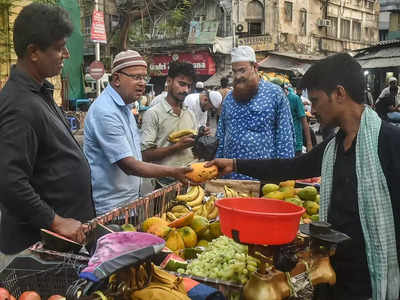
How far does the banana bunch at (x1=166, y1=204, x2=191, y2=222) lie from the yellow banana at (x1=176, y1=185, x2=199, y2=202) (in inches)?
5.2

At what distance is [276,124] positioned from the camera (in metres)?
4.03

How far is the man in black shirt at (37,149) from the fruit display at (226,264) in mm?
642

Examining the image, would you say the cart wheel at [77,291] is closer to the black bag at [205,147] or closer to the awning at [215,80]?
the black bag at [205,147]

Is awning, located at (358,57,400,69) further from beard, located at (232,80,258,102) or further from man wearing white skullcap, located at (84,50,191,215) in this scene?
man wearing white skullcap, located at (84,50,191,215)

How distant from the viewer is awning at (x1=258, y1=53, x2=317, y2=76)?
78.4 feet

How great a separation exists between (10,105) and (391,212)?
200cm

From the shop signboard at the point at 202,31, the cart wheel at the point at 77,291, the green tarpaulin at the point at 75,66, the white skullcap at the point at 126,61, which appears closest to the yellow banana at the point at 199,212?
the white skullcap at the point at 126,61

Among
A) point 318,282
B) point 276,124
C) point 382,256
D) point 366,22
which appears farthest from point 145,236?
point 366,22

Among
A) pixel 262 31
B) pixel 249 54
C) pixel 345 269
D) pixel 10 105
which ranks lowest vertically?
pixel 345 269

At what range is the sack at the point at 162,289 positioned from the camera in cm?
135

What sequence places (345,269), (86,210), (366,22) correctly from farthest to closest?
1. (366,22)
2. (86,210)
3. (345,269)

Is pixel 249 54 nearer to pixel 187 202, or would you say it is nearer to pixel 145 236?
pixel 187 202

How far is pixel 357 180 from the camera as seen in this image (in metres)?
2.10

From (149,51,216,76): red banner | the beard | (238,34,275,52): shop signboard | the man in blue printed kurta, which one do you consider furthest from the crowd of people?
Answer: (238,34,275,52): shop signboard
